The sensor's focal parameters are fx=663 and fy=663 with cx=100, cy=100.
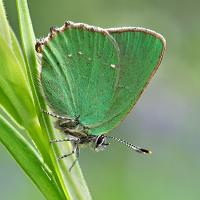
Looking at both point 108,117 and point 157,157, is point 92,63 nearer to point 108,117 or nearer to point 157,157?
point 108,117

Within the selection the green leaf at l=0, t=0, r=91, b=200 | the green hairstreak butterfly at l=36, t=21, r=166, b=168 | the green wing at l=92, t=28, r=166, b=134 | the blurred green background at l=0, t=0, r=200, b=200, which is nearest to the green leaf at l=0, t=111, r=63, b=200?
the green leaf at l=0, t=0, r=91, b=200

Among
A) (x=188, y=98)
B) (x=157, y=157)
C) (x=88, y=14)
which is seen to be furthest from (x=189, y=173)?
(x=88, y=14)

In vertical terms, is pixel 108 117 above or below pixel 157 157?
above

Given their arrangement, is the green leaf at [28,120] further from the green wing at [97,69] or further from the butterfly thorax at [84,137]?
the butterfly thorax at [84,137]

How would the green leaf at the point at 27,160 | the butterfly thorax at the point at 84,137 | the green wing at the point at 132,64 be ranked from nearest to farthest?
1. the green leaf at the point at 27,160
2. the green wing at the point at 132,64
3. the butterfly thorax at the point at 84,137

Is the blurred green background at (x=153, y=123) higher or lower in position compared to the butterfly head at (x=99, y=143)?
lower

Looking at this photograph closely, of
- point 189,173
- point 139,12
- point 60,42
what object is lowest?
point 189,173

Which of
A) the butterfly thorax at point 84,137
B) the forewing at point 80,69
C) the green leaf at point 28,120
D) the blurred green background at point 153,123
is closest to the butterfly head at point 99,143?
the butterfly thorax at point 84,137

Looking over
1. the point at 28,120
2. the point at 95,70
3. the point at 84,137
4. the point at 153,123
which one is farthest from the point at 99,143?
the point at 153,123

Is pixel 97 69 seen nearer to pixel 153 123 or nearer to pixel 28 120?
pixel 28 120
